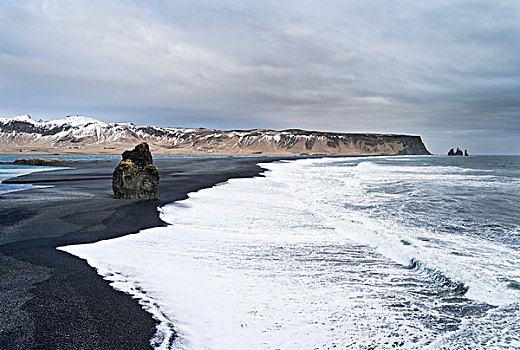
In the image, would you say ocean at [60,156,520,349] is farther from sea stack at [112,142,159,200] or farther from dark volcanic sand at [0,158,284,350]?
sea stack at [112,142,159,200]

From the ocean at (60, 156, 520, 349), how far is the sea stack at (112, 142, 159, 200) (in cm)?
394

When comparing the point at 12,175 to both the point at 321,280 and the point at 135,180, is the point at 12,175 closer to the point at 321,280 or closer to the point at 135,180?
the point at 135,180

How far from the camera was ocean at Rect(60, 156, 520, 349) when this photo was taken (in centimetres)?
405

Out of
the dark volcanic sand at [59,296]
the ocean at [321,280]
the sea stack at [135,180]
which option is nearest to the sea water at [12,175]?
the sea stack at [135,180]

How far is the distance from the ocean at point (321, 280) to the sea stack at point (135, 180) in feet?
12.9

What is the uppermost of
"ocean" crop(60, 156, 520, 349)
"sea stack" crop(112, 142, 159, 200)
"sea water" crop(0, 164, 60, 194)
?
"sea stack" crop(112, 142, 159, 200)

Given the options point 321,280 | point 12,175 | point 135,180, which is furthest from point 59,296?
point 12,175

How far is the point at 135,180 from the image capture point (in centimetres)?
1456

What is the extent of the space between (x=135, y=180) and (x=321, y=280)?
1094 centimetres

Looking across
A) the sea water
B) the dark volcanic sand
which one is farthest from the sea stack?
the sea water

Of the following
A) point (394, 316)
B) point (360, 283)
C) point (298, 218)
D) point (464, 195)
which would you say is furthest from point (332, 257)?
Result: point (464, 195)

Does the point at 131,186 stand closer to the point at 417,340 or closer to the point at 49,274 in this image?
the point at 49,274

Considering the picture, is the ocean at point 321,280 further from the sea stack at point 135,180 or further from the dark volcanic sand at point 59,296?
the sea stack at point 135,180

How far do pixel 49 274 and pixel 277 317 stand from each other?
3.71 m
